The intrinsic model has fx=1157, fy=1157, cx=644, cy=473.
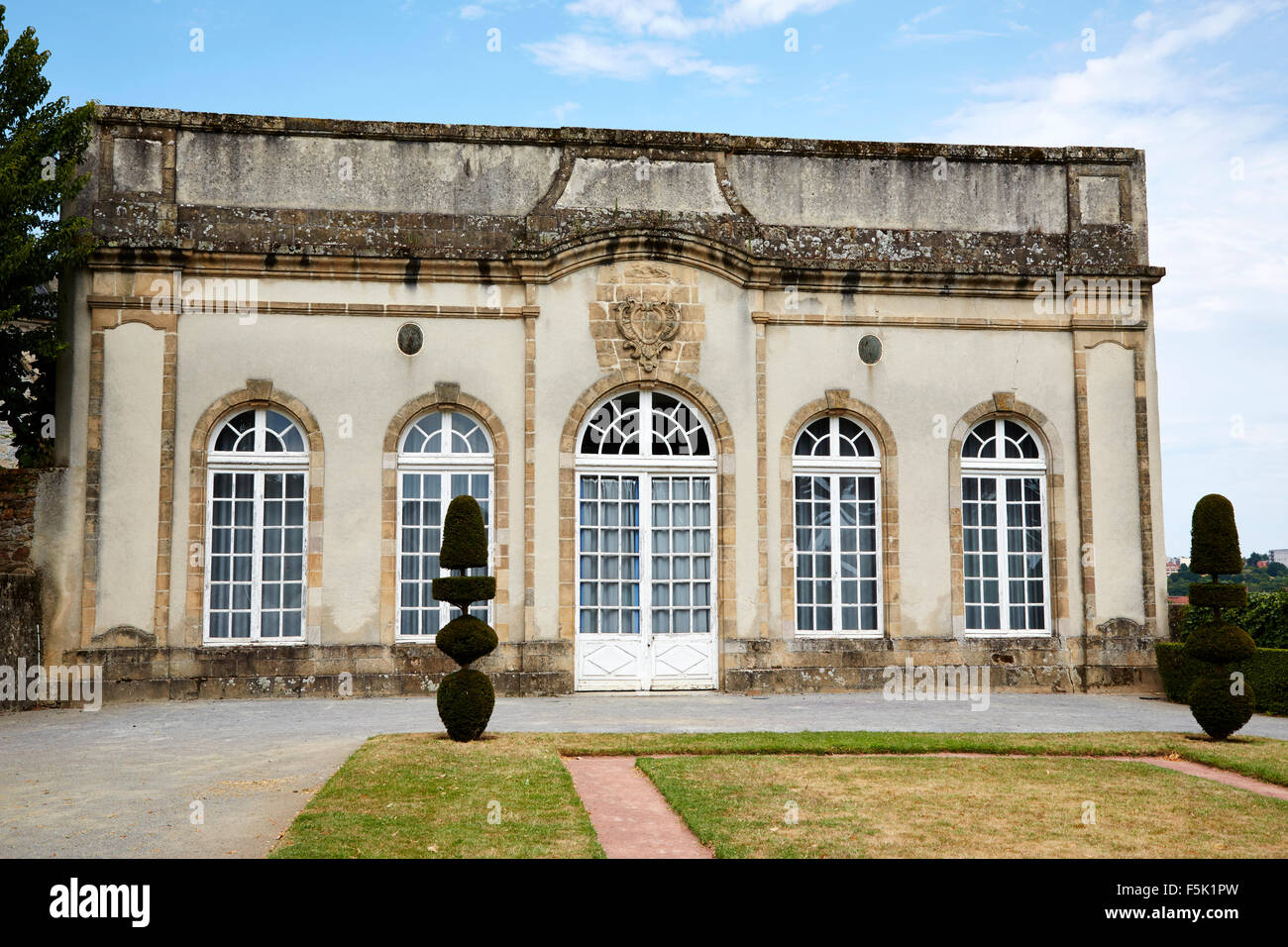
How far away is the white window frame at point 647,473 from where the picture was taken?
1398 centimetres

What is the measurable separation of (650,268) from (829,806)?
8.56 m

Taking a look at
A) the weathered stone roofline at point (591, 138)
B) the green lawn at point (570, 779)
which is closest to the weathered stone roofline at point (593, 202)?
the weathered stone roofline at point (591, 138)

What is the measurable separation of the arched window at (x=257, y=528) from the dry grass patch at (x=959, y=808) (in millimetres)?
6509

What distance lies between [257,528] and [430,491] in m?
2.05

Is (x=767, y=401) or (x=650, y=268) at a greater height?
(x=650, y=268)

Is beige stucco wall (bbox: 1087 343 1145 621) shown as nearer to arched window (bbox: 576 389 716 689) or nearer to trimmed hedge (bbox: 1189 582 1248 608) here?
trimmed hedge (bbox: 1189 582 1248 608)

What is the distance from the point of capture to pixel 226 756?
8.96 meters

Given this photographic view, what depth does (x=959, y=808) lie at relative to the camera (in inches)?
277

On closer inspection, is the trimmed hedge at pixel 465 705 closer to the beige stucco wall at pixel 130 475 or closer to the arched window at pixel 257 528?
the arched window at pixel 257 528

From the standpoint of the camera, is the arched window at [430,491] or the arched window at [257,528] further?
the arched window at [430,491]

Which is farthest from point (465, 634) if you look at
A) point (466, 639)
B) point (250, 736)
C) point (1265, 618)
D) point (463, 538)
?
point (1265, 618)

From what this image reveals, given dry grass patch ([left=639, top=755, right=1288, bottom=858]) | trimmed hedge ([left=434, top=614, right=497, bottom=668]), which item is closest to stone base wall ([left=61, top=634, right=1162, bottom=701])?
trimmed hedge ([left=434, top=614, right=497, bottom=668])
